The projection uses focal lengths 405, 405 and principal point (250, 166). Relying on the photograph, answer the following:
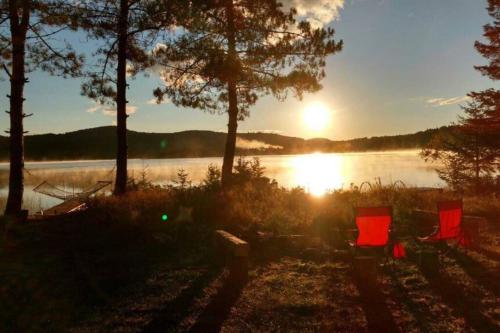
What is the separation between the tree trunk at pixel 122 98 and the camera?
13266 millimetres

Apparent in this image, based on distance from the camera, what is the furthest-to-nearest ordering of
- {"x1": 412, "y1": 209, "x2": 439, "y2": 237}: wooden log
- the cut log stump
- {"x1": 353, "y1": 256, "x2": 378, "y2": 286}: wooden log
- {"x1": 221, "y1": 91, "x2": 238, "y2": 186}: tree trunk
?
{"x1": 221, "y1": 91, "x2": 238, "y2": 186}: tree trunk
{"x1": 412, "y1": 209, "x2": 439, "y2": 237}: wooden log
the cut log stump
{"x1": 353, "y1": 256, "x2": 378, "y2": 286}: wooden log

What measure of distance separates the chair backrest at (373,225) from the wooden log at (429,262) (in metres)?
0.60

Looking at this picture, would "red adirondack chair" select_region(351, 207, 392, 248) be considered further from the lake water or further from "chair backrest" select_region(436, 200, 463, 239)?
the lake water

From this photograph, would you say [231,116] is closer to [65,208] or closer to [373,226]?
[65,208]

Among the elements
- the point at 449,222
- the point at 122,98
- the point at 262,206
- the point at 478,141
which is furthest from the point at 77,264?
the point at 478,141

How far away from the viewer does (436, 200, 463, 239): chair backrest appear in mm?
6918

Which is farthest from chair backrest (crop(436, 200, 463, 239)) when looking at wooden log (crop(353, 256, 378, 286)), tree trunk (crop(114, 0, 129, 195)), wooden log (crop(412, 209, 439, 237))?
tree trunk (crop(114, 0, 129, 195))

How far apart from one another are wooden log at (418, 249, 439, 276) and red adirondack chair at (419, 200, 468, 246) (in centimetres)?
72

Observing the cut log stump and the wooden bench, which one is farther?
the cut log stump

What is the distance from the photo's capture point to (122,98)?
1360cm

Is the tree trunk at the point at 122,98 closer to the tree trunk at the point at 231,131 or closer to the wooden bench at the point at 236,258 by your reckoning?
the tree trunk at the point at 231,131

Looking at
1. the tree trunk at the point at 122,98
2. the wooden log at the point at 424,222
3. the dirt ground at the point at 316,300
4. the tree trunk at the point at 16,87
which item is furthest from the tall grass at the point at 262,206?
the tree trunk at the point at 16,87

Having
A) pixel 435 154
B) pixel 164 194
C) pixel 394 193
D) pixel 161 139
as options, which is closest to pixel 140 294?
pixel 164 194

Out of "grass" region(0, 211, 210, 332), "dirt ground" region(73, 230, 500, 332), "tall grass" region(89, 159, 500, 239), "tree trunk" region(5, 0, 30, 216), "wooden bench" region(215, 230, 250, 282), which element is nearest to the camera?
"dirt ground" region(73, 230, 500, 332)
